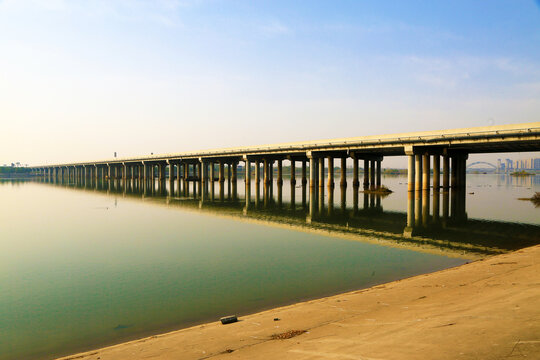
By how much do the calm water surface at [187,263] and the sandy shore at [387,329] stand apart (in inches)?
65.4

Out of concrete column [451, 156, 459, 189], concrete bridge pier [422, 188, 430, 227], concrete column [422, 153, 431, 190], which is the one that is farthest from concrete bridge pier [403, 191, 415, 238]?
concrete column [451, 156, 459, 189]

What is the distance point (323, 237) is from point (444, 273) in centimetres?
1096

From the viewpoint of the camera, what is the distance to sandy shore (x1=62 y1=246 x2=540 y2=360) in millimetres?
6906

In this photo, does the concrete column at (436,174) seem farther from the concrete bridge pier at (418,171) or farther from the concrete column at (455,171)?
the concrete bridge pier at (418,171)

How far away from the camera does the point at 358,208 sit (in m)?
44.2

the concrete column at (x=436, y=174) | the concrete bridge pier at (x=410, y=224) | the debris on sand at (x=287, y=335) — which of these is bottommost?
the concrete bridge pier at (x=410, y=224)

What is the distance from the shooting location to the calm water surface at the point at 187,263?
11.3 metres

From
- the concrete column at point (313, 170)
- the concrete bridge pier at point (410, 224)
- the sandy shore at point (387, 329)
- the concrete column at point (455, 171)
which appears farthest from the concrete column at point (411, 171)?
the sandy shore at point (387, 329)

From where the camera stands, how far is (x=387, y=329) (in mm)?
8344

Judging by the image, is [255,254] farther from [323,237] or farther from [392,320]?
[392,320]

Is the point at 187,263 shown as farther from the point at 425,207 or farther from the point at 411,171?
the point at 411,171

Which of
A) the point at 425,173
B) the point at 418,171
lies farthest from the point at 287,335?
the point at 425,173

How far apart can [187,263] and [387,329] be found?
12.0 meters

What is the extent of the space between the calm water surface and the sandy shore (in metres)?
1.66
